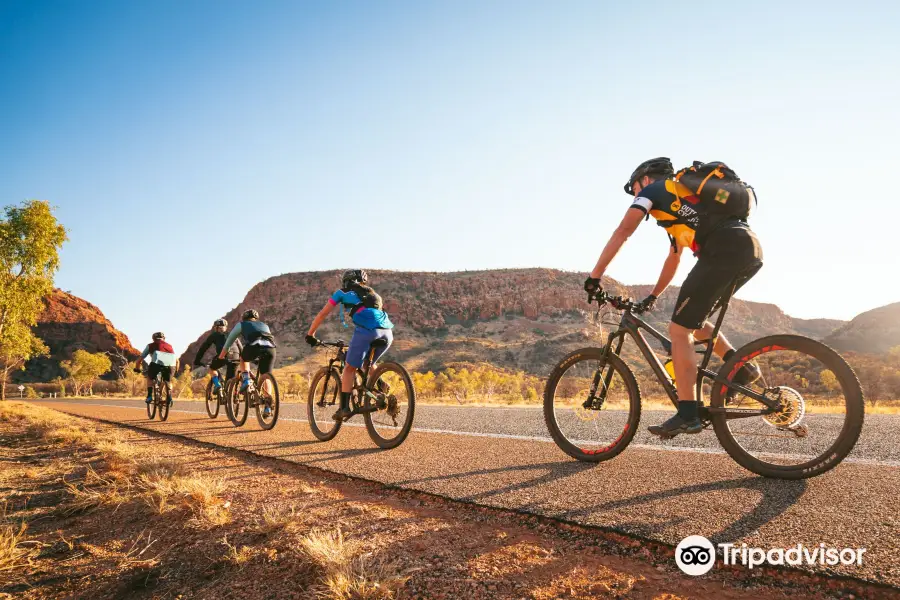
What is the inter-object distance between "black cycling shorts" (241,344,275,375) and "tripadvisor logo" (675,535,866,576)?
7194 millimetres

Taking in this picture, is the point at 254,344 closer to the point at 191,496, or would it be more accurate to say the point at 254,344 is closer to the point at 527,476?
the point at 191,496

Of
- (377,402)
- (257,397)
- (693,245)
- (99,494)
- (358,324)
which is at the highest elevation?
(693,245)

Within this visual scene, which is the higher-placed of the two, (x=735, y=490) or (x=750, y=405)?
(x=750, y=405)

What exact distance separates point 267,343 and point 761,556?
7.49m

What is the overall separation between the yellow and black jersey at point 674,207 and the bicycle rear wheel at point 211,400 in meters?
9.14

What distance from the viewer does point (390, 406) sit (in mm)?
5461

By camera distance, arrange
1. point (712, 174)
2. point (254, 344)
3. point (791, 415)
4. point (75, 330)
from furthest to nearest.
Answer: point (75, 330) < point (254, 344) < point (712, 174) < point (791, 415)

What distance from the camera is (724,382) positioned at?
129 inches

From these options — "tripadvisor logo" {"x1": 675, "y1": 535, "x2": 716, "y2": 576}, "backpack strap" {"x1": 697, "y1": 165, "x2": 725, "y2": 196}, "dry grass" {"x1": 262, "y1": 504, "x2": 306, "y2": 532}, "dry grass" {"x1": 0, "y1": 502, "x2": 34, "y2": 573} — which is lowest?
"dry grass" {"x1": 0, "y1": 502, "x2": 34, "y2": 573}

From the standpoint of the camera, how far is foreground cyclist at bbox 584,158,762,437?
3.22 metres

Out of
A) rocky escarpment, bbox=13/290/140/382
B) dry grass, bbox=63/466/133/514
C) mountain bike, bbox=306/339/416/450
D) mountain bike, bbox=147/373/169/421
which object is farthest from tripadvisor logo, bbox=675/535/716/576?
rocky escarpment, bbox=13/290/140/382

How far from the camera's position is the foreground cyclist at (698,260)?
10.6 ft

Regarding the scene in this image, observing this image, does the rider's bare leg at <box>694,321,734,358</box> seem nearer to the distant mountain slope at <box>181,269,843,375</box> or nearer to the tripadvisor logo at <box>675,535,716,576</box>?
the tripadvisor logo at <box>675,535,716,576</box>

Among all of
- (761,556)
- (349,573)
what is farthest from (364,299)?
(761,556)
